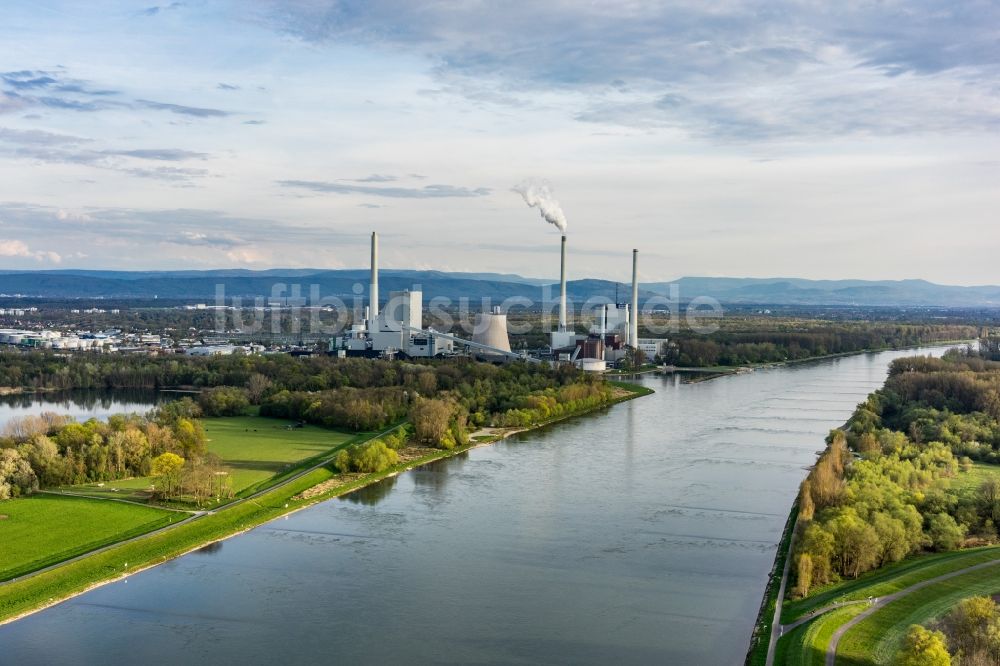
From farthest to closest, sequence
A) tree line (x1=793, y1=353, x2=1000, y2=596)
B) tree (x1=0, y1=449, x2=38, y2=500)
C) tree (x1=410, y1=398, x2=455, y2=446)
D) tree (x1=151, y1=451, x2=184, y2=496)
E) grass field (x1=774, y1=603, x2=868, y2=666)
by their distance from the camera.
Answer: tree (x1=410, y1=398, x2=455, y2=446) → tree (x1=151, y1=451, x2=184, y2=496) → tree (x1=0, y1=449, x2=38, y2=500) → tree line (x1=793, y1=353, x2=1000, y2=596) → grass field (x1=774, y1=603, x2=868, y2=666)

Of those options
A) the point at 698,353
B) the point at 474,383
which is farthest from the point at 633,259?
the point at 474,383

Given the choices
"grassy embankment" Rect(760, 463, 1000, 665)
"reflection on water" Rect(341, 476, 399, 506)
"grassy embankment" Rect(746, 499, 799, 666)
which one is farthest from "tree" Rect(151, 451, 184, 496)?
"grassy embankment" Rect(760, 463, 1000, 665)

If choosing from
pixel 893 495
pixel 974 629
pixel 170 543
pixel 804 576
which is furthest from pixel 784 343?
pixel 974 629

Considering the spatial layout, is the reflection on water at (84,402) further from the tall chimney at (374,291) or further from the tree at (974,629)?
the tree at (974,629)

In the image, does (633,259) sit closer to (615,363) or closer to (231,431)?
(615,363)

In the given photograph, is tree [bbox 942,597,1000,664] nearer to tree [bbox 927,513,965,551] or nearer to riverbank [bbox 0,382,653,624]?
tree [bbox 927,513,965,551]

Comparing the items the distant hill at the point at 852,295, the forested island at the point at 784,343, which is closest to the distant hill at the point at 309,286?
the distant hill at the point at 852,295

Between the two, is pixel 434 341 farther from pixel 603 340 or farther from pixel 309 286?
pixel 309 286
